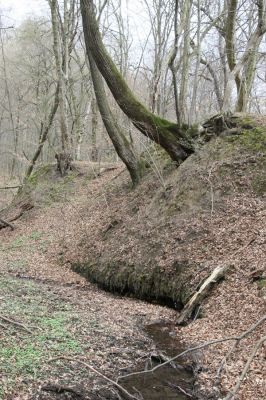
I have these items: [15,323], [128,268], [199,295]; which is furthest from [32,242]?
[15,323]

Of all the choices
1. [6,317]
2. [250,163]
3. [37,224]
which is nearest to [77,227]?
[37,224]

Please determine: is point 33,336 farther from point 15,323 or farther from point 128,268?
point 128,268

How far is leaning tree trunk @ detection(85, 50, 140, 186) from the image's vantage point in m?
14.0

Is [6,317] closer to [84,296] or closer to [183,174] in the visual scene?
[84,296]

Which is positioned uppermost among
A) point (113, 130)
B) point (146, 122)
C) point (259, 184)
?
point (146, 122)

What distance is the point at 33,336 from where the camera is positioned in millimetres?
6430

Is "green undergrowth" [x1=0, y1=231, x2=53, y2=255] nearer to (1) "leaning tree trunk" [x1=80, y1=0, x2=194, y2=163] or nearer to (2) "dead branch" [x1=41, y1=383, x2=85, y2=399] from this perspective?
(1) "leaning tree trunk" [x1=80, y1=0, x2=194, y2=163]

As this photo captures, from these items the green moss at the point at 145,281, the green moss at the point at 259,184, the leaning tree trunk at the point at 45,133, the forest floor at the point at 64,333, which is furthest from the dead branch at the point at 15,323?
the leaning tree trunk at the point at 45,133

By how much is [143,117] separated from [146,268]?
5.50m

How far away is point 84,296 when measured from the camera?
982cm

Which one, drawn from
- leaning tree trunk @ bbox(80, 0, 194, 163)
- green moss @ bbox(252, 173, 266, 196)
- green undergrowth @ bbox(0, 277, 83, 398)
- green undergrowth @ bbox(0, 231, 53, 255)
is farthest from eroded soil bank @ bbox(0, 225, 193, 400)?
leaning tree trunk @ bbox(80, 0, 194, 163)

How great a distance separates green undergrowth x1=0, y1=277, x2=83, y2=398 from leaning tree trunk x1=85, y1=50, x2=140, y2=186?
675 centimetres

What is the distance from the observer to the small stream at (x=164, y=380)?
5.53 metres

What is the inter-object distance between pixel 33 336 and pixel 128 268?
4.42 m
